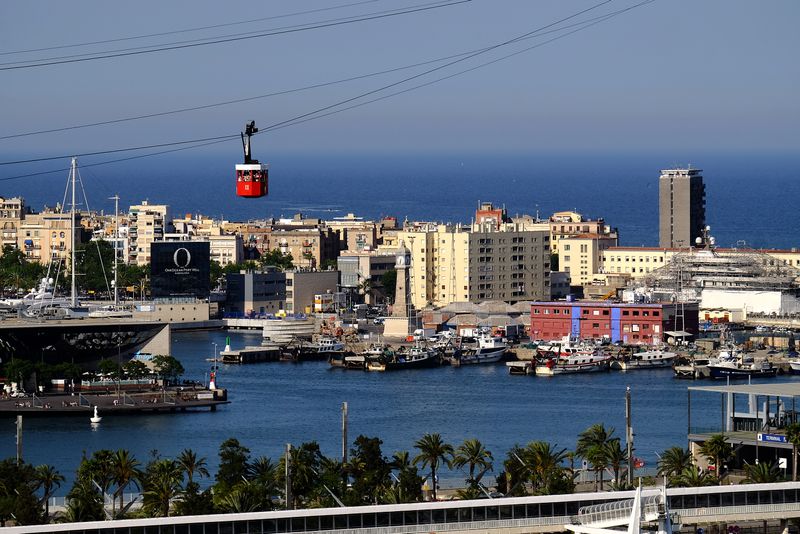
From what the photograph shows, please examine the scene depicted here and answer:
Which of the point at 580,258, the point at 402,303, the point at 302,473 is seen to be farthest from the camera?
the point at 580,258

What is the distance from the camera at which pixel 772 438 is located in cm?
1798

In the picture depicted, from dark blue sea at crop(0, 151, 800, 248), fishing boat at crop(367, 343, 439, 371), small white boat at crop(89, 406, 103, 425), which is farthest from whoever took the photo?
dark blue sea at crop(0, 151, 800, 248)

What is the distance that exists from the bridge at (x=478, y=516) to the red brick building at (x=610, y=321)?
75.8 ft

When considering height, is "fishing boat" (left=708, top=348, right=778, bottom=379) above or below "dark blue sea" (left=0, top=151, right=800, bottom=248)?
below

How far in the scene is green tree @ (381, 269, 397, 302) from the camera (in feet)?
157

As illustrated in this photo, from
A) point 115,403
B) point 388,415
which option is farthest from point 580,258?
point 115,403

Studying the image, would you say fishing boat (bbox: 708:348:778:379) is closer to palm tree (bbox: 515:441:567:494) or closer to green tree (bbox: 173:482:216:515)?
palm tree (bbox: 515:441:567:494)

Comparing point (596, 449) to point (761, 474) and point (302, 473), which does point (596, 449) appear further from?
point (302, 473)

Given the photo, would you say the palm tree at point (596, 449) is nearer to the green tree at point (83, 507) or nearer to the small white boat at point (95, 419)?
the green tree at point (83, 507)

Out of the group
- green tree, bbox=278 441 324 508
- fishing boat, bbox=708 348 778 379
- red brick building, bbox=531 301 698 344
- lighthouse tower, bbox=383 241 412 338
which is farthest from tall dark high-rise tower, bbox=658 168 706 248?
green tree, bbox=278 441 324 508

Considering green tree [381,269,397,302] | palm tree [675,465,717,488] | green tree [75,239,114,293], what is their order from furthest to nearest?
1. green tree [75,239,114,293]
2. green tree [381,269,397,302]
3. palm tree [675,465,717,488]

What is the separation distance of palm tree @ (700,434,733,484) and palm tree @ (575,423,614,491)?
0.87 meters

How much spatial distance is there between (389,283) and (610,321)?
9474 millimetres

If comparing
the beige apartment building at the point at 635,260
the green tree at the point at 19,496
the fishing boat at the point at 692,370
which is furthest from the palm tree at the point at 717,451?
the beige apartment building at the point at 635,260
